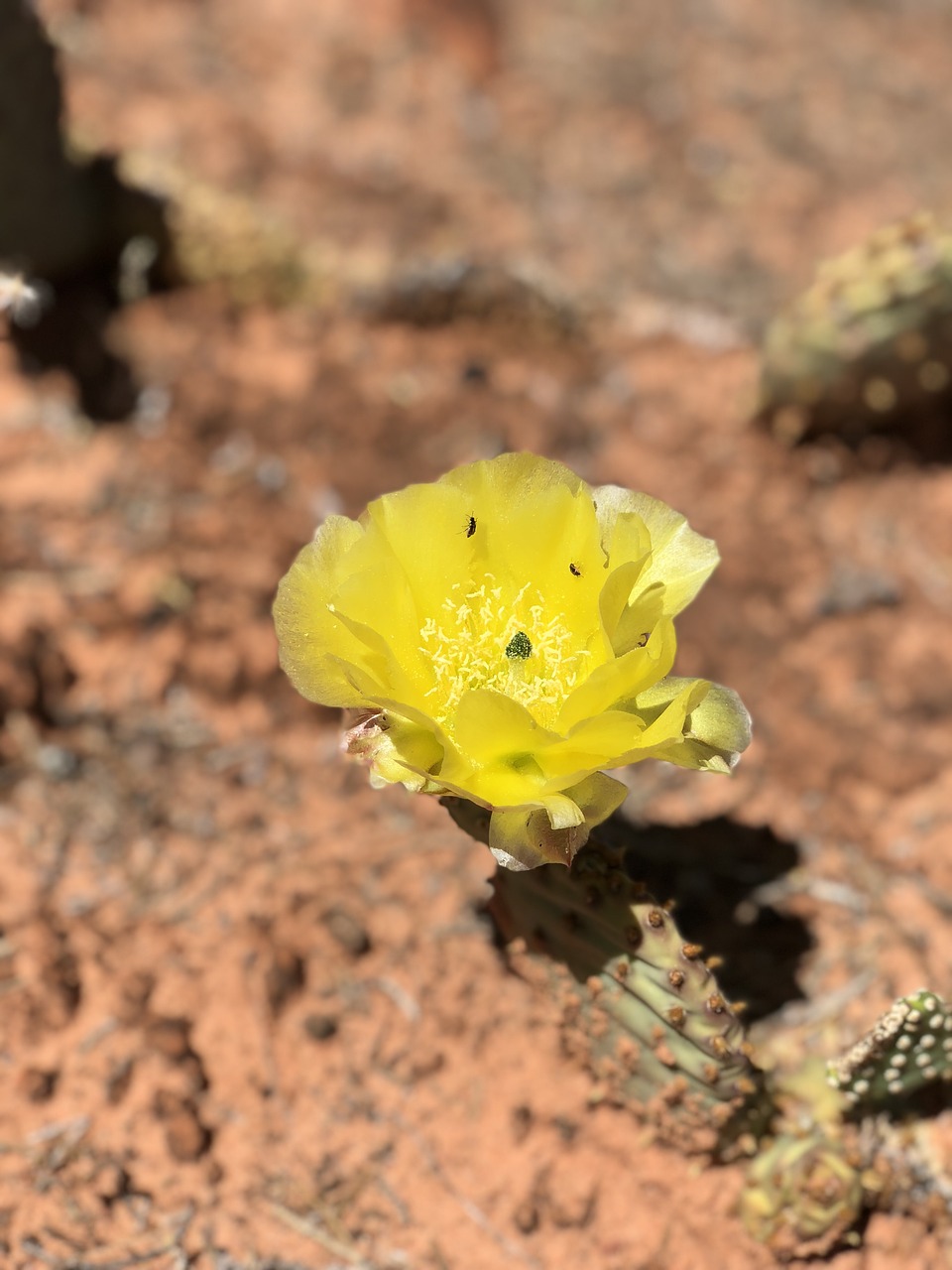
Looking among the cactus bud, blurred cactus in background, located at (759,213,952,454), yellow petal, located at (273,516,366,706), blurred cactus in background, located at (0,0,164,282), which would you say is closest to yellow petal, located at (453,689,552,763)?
yellow petal, located at (273,516,366,706)

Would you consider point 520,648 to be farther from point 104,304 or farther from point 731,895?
point 104,304

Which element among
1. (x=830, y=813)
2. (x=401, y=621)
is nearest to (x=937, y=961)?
(x=830, y=813)

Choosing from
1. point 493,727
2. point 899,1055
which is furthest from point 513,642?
point 899,1055

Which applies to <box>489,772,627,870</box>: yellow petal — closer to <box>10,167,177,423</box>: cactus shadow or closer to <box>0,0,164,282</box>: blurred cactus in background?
<box>10,167,177,423</box>: cactus shadow

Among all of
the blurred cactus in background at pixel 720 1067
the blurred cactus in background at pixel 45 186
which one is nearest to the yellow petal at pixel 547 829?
the blurred cactus in background at pixel 720 1067

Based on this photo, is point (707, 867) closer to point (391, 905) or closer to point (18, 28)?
point (391, 905)

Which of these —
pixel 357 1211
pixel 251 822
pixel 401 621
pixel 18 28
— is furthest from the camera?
pixel 18 28

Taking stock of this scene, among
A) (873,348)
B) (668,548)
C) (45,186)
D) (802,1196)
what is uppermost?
(873,348)
